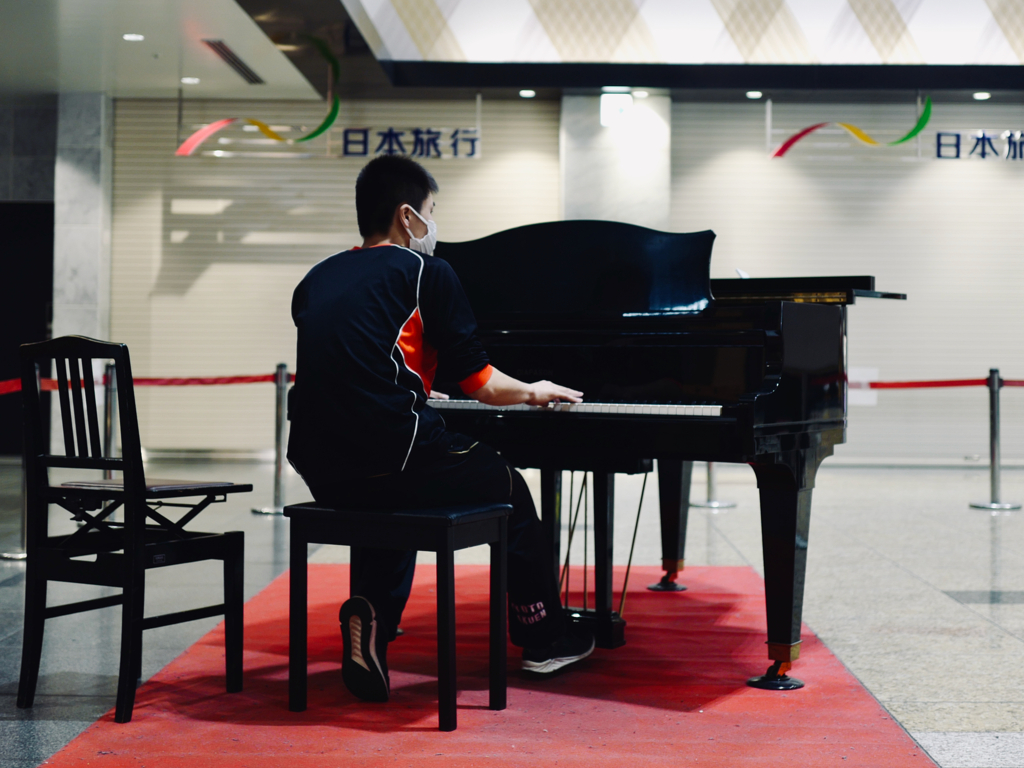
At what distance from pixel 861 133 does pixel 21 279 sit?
7.70m

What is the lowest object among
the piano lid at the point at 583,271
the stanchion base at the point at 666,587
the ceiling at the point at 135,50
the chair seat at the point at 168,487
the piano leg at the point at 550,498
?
the stanchion base at the point at 666,587

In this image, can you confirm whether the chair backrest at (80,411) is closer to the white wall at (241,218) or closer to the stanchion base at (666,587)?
the stanchion base at (666,587)

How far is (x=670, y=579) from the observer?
13.9 ft

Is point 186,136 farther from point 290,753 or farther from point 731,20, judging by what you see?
point 290,753

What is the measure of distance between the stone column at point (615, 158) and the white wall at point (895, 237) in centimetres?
34

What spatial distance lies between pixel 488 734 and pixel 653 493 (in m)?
4.83

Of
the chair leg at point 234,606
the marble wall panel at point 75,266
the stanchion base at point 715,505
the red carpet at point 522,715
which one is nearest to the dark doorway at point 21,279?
the marble wall panel at point 75,266

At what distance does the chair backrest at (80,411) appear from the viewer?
99.6 inches

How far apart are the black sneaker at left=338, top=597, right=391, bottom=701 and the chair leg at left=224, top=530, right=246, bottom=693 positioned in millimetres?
296

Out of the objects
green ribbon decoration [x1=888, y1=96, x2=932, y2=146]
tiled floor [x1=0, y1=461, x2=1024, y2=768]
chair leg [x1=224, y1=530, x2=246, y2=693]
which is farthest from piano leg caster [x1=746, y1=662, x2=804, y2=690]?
green ribbon decoration [x1=888, y1=96, x2=932, y2=146]

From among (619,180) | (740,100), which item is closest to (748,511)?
(619,180)

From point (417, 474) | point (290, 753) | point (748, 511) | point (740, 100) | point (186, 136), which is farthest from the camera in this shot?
point (740, 100)

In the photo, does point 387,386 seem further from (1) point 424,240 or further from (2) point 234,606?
(2) point 234,606

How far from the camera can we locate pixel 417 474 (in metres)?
2.59
